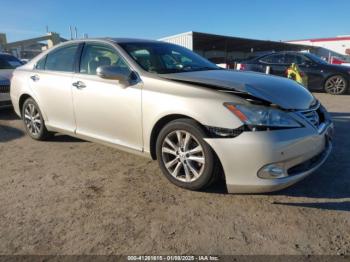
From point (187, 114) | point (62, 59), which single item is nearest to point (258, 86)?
point (187, 114)

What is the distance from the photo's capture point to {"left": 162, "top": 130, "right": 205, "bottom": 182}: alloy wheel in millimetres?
3117

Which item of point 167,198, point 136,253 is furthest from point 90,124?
point 136,253

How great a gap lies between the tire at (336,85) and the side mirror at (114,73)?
8860 mm

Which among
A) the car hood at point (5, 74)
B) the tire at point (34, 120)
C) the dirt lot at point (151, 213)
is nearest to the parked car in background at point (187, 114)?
the dirt lot at point (151, 213)

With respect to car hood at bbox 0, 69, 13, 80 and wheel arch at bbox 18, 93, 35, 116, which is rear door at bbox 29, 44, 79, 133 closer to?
wheel arch at bbox 18, 93, 35, 116

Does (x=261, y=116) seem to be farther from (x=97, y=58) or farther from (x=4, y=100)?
(x=4, y=100)

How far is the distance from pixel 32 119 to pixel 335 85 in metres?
9.23

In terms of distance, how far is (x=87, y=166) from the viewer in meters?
4.10

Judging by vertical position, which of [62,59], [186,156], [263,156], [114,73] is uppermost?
[62,59]

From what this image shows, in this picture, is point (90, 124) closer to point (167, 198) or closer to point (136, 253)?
point (167, 198)

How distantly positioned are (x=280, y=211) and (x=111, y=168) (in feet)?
6.91

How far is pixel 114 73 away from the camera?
3.45m

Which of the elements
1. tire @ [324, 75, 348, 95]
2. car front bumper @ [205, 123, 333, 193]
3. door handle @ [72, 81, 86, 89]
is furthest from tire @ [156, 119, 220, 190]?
tire @ [324, 75, 348, 95]

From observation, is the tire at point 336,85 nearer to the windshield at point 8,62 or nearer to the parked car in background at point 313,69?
the parked car in background at point 313,69
